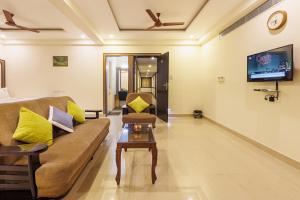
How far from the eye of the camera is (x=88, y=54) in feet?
22.6

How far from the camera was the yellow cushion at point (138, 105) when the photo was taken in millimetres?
5035

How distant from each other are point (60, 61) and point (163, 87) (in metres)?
3.68

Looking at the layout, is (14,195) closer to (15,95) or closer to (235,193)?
(235,193)

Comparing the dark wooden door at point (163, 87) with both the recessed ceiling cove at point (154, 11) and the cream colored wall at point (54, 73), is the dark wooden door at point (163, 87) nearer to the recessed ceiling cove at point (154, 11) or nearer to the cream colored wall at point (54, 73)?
the recessed ceiling cove at point (154, 11)

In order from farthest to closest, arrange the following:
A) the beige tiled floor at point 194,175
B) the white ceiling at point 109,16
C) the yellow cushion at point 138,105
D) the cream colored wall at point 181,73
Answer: the cream colored wall at point 181,73
the yellow cushion at point 138,105
the white ceiling at point 109,16
the beige tiled floor at point 194,175

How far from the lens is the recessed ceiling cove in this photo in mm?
4155

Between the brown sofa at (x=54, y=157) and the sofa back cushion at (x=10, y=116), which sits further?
the sofa back cushion at (x=10, y=116)

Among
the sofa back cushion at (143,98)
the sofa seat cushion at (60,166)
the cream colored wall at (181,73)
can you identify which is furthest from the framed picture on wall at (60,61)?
the sofa seat cushion at (60,166)

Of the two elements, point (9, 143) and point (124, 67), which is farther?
point (124, 67)

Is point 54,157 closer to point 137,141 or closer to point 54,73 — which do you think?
point 137,141

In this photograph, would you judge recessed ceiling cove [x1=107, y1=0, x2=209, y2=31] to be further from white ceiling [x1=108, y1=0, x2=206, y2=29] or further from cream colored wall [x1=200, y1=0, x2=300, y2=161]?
cream colored wall [x1=200, y1=0, x2=300, y2=161]

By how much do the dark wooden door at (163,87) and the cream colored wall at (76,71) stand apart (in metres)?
0.43

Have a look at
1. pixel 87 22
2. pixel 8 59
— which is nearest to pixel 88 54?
pixel 87 22

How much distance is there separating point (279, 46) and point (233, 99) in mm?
1721
